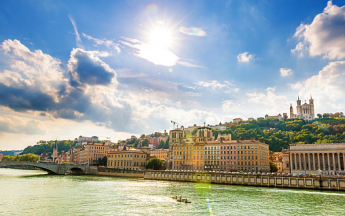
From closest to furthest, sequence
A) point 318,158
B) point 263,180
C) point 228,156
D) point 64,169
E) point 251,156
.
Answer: point 263,180 < point 318,158 < point 251,156 < point 228,156 < point 64,169

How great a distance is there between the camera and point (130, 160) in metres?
148

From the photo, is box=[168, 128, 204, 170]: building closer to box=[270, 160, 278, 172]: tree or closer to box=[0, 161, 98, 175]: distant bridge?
box=[270, 160, 278, 172]: tree

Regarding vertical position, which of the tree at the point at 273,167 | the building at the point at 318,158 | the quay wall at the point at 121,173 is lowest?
the quay wall at the point at 121,173

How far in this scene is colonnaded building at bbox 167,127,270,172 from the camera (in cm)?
11262

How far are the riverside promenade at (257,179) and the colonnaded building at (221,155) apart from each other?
2178 cm

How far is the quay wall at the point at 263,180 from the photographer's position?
7112cm

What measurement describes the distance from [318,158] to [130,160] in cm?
8784

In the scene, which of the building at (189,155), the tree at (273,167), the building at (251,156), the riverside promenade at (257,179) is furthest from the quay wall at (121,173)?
the tree at (273,167)

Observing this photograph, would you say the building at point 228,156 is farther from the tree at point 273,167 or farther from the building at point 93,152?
the building at point 93,152

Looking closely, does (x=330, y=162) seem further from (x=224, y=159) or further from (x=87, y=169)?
(x=87, y=169)

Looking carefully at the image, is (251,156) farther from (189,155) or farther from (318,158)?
(189,155)

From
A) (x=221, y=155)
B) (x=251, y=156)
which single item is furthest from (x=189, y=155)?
(x=251, y=156)

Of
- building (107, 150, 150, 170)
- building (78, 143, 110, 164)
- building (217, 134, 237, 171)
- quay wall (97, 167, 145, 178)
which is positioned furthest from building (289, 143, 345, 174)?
building (78, 143, 110, 164)

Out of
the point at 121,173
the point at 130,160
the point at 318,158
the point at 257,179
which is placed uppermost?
the point at 318,158
